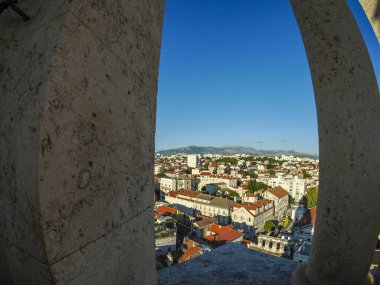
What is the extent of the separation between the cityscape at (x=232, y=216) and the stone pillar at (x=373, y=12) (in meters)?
16.4

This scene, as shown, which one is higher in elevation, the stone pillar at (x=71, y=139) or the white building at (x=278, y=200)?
the stone pillar at (x=71, y=139)

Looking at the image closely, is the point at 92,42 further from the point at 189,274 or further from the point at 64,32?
the point at 189,274

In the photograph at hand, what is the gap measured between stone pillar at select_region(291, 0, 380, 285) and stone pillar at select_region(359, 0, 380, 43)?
4.22 feet

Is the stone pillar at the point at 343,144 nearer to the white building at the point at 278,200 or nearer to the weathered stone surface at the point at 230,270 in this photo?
the weathered stone surface at the point at 230,270

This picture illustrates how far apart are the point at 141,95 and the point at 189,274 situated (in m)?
2.72

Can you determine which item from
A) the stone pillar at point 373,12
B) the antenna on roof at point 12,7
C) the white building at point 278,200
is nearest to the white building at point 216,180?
the white building at point 278,200

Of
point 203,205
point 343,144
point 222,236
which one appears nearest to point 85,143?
point 343,144

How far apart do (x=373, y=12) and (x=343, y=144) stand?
87.1 inches

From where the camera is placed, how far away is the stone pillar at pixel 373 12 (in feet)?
11.2

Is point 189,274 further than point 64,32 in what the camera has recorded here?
Yes

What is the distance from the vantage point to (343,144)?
91.4 inches

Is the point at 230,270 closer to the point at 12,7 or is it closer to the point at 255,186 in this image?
the point at 12,7

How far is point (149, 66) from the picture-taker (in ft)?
5.03

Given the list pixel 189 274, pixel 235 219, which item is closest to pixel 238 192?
pixel 235 219
